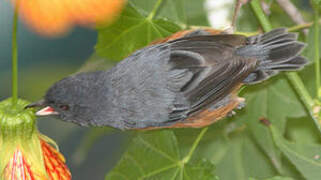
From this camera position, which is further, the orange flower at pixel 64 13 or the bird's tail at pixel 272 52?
the bird's tail at pixel 272 52

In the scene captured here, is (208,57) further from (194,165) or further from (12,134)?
(12,134)

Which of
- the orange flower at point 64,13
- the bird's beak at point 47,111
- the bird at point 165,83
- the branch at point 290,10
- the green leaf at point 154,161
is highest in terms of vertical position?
the branch at point 290,10

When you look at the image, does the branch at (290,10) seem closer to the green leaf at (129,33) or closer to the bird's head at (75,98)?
the green leaf at (129,33)

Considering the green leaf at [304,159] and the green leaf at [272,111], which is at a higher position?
the green leaf at [272,111]

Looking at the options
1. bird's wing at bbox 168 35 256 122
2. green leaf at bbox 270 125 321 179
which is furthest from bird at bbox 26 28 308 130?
green leaf at bbox 270 125 321 179

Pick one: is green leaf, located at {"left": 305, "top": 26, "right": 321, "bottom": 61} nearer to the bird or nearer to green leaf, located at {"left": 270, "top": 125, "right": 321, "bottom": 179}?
the bird

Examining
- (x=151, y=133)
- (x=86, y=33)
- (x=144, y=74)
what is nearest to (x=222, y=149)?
(x=151, y=133)

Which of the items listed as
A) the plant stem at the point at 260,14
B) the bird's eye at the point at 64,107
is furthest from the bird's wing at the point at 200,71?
the bird's eye at the point at 64,107

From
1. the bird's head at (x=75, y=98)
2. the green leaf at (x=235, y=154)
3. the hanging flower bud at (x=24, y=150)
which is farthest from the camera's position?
the green leaf at (x=235, y=154)
